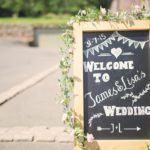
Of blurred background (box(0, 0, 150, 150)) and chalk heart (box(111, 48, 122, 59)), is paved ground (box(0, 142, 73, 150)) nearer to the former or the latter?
blurred background (box(0, 0, 150, 150))

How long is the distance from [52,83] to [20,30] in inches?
677

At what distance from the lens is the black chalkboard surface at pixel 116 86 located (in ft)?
16.9

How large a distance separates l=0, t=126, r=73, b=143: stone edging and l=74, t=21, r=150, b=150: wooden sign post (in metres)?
0.91

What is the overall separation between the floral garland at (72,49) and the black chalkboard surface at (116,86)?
0.39ft

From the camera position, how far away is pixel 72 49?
518cm

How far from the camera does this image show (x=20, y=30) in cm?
2834

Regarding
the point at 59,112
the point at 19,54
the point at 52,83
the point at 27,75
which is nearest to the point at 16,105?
the point at 59,112

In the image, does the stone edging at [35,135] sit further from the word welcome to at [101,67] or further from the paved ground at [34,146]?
the word welcome to at [101,67]

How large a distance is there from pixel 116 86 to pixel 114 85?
22 millimetres

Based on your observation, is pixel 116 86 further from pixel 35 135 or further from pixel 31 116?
pixel 31 116

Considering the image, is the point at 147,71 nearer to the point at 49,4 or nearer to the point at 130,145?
the point at 130,145

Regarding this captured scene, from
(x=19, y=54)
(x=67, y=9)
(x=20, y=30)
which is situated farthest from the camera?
(x=67, y=9)

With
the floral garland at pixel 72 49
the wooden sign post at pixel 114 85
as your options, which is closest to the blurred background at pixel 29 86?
the floral garland at pixel 72 49

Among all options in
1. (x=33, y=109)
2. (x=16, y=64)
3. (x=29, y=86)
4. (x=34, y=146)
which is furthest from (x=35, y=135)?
(x=16, y=64)
